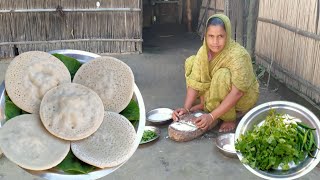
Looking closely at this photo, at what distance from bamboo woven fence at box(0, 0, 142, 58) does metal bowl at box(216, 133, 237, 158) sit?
4.58m

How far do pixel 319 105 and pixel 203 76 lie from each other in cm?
145

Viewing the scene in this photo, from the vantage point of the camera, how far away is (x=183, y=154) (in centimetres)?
349

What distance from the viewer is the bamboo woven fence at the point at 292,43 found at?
4.26 meters

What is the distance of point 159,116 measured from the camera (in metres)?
4.28

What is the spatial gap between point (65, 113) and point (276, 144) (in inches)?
64.9

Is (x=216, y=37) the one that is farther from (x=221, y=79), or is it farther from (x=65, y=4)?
(x=65, y=4)

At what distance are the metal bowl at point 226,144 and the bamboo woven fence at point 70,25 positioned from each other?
180 inches

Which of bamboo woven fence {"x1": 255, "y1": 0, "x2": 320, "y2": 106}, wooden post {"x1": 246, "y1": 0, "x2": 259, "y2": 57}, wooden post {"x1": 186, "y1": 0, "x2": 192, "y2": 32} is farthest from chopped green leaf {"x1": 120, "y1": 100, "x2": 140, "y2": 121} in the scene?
wooden post {"x1": 186, "y1": 0, "x2": 192, "y2": 32}

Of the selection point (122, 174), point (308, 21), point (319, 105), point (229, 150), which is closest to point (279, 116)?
point (229, 150)

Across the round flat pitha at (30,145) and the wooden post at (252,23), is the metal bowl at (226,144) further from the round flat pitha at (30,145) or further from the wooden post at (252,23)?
the wooden post at (252,23)

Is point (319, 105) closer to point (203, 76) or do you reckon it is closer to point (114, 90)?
point (203, 76)

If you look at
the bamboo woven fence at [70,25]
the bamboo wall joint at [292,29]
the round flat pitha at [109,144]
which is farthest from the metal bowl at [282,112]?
the bamboo woven fence at [70,25]

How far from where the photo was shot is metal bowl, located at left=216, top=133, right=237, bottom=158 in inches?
132

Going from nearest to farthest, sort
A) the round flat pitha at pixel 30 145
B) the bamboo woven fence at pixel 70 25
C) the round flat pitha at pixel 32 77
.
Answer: the round flat pitha at pixel 30 145 → the round flat pitha at pixel 32 77 → the bamboo woven fence at pixel 70 25
